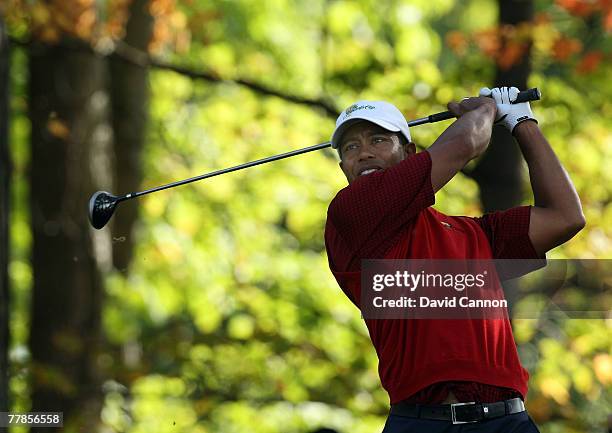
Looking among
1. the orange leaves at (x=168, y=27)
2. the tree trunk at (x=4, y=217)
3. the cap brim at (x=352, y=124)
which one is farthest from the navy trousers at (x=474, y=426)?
the orange leaves at (x=168, y=27)

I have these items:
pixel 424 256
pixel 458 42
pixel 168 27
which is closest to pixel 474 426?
pixel 424 256

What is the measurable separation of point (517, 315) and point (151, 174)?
14.1 feet

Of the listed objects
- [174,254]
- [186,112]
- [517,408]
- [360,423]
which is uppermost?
[186,112]

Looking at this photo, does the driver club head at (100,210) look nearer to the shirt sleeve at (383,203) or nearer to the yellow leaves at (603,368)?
the shirt sleeve at (383,203)

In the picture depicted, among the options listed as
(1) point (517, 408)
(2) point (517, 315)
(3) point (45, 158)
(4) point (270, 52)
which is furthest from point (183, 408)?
(1) point (517, 408)

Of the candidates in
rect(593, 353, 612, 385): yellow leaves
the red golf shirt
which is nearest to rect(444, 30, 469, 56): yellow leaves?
rect(593, 353, 612, 385): yellow leaves

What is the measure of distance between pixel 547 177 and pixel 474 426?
792mm

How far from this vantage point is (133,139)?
980 centimetres

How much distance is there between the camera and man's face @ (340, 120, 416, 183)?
3.56 metres

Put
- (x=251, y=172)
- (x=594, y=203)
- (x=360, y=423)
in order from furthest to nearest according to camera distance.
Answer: (x=251, y=172) → (x=360, y=423) → (x=594, y=203)

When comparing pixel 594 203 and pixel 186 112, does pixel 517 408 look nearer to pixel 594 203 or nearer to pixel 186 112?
pixel 594 203

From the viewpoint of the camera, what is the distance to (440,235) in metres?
3.38

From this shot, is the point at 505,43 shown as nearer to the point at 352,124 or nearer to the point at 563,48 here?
the point at 563,48

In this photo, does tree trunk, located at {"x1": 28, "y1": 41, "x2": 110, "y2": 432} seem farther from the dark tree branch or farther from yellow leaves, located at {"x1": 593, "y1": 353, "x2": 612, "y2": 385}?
yellow leaves, located at {"x1": 593, "y1": 353, "x2": 612, "y2": 385}
